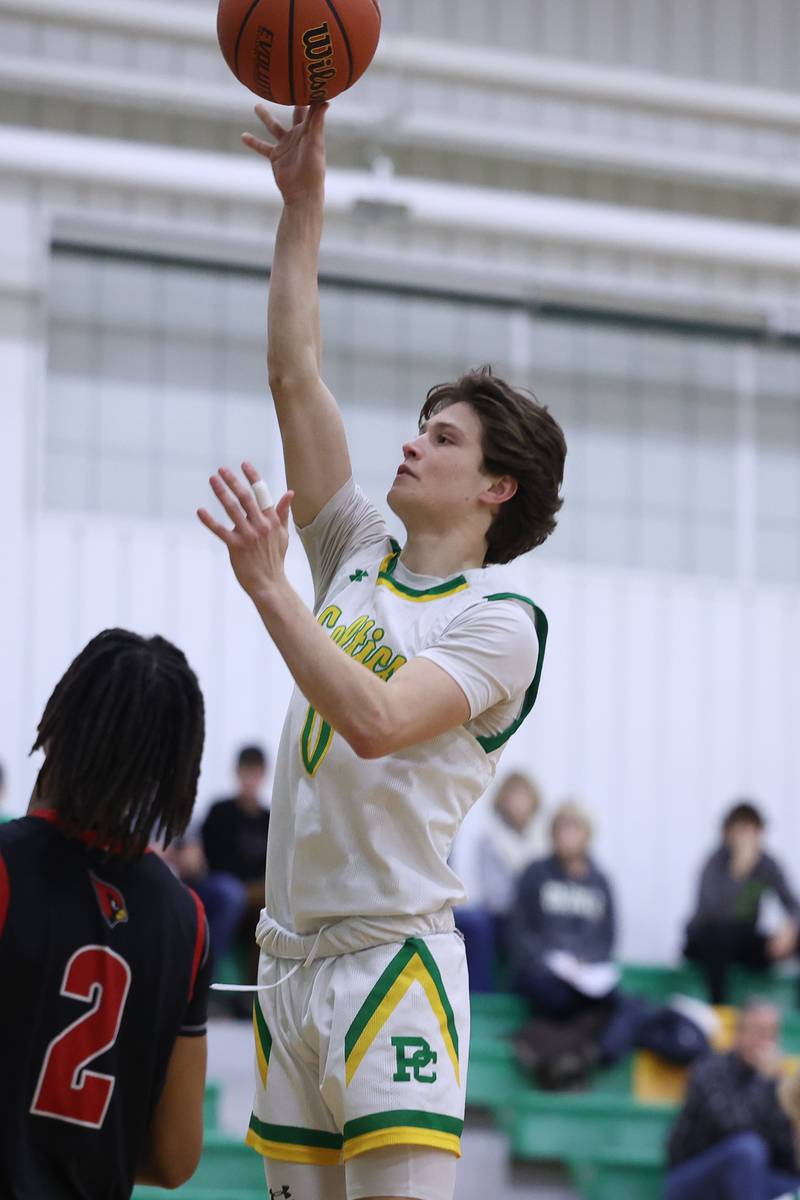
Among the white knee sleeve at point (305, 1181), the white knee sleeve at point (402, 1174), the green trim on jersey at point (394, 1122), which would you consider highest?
the green trim on jersey at point (394, 1122)

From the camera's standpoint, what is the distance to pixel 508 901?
31.3ft

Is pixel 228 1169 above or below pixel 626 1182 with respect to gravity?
above

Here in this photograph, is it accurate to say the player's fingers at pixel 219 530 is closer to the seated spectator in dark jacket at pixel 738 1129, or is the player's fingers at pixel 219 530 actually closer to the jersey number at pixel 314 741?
the jersey number at pixel 314 741

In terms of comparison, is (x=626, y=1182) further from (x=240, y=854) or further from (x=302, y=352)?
(x=302, y=352)

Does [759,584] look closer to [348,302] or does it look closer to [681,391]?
[681,391]

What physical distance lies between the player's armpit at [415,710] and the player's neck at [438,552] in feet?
1.14

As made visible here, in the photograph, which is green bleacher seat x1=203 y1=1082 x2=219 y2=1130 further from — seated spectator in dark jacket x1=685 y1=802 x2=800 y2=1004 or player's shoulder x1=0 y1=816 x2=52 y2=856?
player's shoulder x1=0 y1=816 x2=52 y2=856

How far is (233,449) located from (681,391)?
3.25m

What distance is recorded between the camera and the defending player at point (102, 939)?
2369 mm

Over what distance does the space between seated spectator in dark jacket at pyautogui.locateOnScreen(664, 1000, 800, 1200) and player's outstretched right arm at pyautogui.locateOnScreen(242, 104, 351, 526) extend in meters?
4.52

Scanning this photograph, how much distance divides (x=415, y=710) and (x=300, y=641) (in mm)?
246

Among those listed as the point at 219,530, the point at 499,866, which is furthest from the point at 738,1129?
the point at 219,530

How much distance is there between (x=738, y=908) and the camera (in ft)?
33.0

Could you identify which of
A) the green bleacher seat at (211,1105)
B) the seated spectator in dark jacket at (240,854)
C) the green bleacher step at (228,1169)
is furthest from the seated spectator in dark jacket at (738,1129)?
the seated spectator in dark jacket at (240,854)
